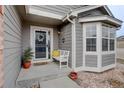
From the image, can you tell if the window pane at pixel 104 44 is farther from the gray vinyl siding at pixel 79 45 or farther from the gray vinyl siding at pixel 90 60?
the gray vinyl siding at pixel 79 45

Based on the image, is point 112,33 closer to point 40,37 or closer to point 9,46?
point 40,37

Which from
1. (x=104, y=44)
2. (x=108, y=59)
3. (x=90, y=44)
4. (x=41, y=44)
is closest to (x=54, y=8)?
(x=41, y=44)

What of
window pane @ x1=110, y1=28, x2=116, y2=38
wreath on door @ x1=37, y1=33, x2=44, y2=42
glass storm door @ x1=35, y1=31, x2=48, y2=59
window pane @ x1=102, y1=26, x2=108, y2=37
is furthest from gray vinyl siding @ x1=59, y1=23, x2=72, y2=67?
window pane @ x1=110, y1=28, x2=116, y2=38

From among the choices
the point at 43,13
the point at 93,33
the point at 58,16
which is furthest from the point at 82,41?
the point at 43,13

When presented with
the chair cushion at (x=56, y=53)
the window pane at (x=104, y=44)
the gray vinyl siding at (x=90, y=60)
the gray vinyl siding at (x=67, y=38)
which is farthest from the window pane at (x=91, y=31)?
the chair cushion at (x=56, y=53)

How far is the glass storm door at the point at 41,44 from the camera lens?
19.7 feet

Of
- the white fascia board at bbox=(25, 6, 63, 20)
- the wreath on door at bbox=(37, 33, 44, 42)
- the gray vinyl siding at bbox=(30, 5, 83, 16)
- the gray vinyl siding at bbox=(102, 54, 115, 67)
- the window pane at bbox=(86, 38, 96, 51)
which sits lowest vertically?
the gray vinyl siding at bbox=(102, 54, 115, 67)

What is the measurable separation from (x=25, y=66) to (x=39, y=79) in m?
1.42

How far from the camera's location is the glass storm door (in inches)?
237

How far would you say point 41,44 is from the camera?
20.1 feet

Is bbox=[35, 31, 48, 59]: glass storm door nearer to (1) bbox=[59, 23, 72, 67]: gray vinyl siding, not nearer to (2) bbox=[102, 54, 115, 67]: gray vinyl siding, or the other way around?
(1) bbox=[59, 23, 72, 67]: gray vinyl siding

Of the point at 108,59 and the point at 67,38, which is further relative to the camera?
the point at 108,59
